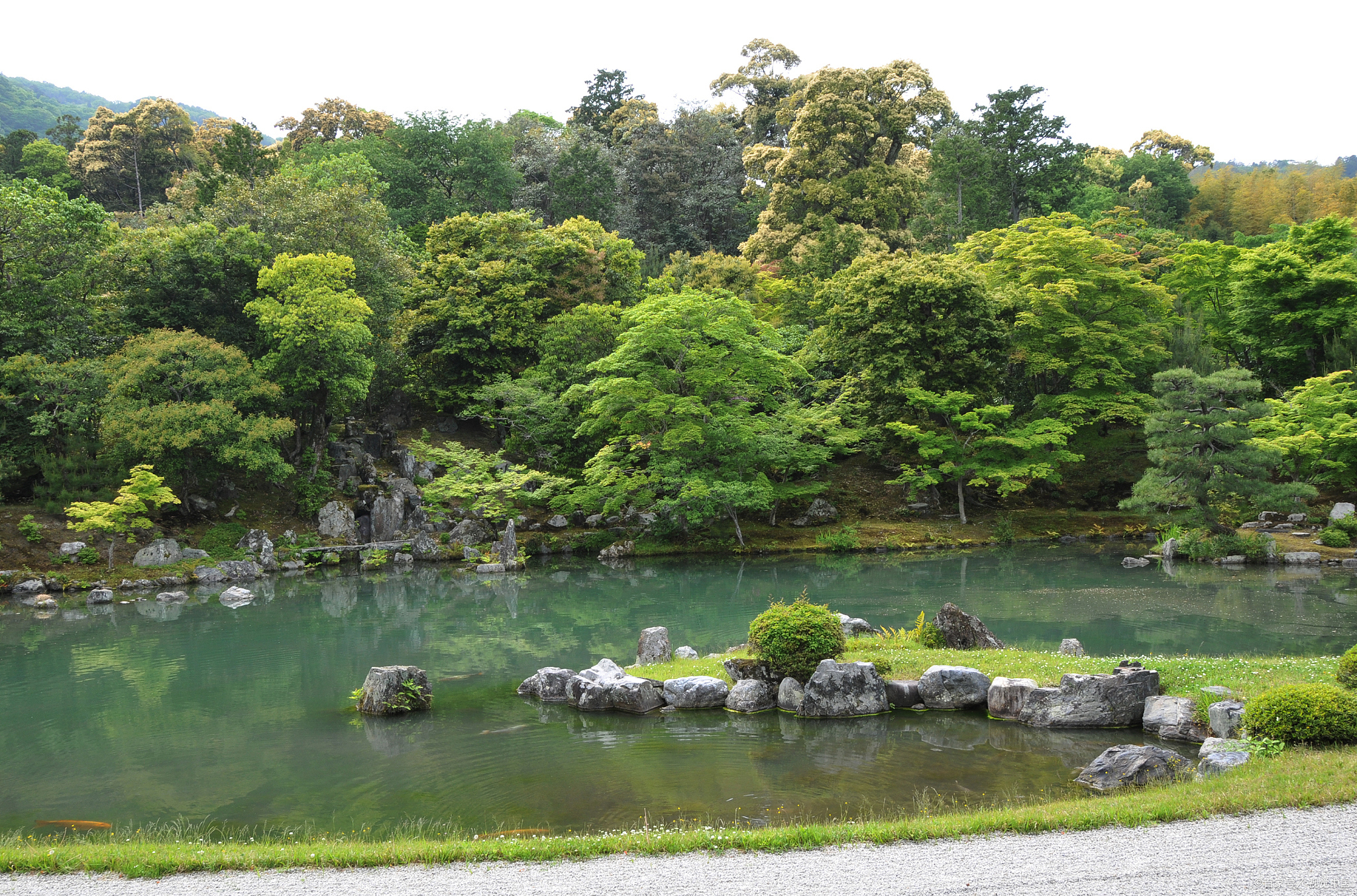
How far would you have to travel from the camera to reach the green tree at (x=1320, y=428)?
2150cm

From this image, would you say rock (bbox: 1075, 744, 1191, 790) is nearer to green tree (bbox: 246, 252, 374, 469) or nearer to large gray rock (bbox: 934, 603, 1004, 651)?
large gray rock (bbox: 934, 603, 1004, 651)

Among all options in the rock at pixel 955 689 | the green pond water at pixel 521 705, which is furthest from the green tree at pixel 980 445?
the rock at pixel 955 689

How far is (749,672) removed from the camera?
10.7 metres

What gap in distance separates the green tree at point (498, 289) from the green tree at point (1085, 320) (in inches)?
610

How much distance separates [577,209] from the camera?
4409 cm

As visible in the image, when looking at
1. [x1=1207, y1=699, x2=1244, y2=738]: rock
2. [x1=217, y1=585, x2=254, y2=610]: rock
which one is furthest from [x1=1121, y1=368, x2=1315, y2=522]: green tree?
[x1=217, y1=585, x2=254, y2=610]: rock

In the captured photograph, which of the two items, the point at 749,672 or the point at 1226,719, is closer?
the point at 1226,719

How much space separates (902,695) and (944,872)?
5.07 metres

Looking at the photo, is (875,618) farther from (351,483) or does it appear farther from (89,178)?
(89,178)

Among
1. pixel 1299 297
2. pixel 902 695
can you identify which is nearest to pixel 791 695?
pixel 902 695

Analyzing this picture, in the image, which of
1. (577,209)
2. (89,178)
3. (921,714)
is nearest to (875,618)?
(921,714)

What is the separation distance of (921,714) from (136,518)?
79.0ft

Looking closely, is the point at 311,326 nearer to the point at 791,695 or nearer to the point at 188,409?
the point at 188,409

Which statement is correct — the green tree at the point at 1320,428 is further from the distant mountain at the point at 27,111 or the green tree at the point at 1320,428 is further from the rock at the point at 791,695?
the distant mountain at the point at 27,111
